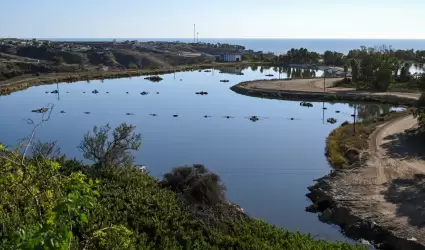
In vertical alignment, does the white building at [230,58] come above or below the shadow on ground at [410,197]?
above

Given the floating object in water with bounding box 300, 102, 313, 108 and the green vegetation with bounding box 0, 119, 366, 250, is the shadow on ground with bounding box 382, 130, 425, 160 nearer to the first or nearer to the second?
the green vegetation with bounding box 0, 119, 366, 250

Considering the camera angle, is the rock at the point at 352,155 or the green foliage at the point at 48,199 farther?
the rock at the point at 352,155

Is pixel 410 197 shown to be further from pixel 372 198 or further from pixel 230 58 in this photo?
pixel 230 58

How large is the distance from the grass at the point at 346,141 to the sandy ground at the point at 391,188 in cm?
119

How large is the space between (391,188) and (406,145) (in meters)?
9.63

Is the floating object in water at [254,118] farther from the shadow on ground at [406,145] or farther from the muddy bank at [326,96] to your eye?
the muddy bank at [326,96]

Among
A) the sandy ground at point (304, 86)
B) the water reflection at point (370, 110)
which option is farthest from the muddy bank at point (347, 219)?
the sandy ground at point (304, 86)

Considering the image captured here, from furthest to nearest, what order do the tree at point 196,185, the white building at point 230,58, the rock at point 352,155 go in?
the white building at point 230,58 < the rock at point 352,155 < the tree at point 196,185

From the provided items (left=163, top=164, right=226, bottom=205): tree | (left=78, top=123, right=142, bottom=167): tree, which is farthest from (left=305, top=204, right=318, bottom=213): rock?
(left=78, top=123, right=142, bottom=167): tree

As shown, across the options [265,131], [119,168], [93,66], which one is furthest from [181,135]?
[93,66]

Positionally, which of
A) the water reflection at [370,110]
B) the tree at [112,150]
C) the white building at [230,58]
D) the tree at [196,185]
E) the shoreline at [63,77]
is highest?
the white building at [230,58]

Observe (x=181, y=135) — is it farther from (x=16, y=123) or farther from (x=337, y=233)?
(x=337, y=233)

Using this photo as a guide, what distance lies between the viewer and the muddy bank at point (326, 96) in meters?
56.2

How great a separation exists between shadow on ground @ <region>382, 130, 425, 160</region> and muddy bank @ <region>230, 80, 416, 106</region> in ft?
71.3
